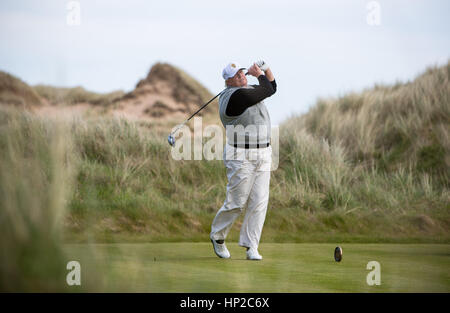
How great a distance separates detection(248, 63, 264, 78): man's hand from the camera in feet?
21.2

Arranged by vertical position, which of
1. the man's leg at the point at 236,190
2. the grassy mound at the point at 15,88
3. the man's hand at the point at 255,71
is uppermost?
the grassy mound at the point at 15,88

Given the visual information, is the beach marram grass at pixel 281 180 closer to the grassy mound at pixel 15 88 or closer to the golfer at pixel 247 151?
the golfer at pixel 247 151

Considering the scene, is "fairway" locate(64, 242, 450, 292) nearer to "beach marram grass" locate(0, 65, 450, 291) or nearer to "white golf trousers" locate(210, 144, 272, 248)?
"white golf trousers" locate(210, 144, 272, 248)

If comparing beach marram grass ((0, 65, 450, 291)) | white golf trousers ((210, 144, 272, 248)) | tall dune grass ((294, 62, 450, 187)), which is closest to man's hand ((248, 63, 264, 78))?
white golf trousers ((210, 144, 272, 248))

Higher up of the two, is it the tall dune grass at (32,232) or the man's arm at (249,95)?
the man's arm at (249,95)

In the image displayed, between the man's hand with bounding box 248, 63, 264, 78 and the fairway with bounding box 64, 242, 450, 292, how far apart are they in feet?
6.41

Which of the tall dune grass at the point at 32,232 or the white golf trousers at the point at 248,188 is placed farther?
the white golf trousers at the point at 248,188

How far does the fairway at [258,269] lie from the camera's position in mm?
3857

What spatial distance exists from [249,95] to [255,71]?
1.07 ft

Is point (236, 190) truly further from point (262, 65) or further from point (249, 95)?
point (262, 65)

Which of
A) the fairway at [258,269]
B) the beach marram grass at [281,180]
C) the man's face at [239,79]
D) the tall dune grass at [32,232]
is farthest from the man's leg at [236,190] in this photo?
the tall dune grass at [32,232]

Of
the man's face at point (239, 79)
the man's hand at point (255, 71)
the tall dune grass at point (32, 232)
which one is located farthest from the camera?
the man's face at point (239, 79)

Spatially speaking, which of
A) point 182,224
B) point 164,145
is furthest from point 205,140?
point 182,224

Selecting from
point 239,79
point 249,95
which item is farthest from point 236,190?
point 239,79
